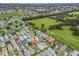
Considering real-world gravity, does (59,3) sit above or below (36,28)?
above

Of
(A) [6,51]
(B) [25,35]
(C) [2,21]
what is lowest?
(A) [6,51]

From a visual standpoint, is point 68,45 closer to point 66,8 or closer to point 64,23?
point 64,23

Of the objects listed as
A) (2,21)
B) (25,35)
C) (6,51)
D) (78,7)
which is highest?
(78,7)

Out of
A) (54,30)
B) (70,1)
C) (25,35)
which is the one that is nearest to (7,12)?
(25,35)

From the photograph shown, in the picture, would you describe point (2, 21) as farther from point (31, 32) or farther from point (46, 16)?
point (46, 16)

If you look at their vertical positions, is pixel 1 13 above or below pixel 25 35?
above

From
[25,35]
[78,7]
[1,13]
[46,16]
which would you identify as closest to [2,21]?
[1,13]

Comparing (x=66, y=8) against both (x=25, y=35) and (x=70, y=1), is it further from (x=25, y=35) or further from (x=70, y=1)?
(x=25, y=35)

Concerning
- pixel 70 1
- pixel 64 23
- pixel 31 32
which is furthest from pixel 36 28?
pixel 70 1
